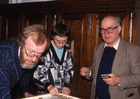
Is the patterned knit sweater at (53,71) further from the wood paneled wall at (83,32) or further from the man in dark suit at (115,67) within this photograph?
the wood paneled wall at (83,32)

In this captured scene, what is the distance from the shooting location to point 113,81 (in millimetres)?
1878

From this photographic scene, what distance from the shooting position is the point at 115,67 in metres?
2.02

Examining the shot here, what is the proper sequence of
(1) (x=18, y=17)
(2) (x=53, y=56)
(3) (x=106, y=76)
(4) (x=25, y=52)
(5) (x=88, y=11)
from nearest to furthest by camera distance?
(4) (x=25, y=52) < (3) (x=106, y=76) < (2) (x=53, y=56) < (5) (x=88, y=11) < (1) (x=18, y=17)

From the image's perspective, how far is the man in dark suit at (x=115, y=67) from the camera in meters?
1.89

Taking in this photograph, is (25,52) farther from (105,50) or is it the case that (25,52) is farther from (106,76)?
(105,50)

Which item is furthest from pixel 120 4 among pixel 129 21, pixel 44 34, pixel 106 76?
pixel 44 34

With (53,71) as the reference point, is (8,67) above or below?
above

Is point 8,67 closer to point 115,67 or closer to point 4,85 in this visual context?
point 4,85

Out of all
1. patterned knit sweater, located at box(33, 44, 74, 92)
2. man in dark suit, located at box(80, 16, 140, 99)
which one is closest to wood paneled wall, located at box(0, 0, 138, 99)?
man in dark suit, located at box(80, 16, 140, 99)

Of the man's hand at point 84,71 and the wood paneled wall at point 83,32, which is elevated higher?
the wood paneled wall at point 83,32

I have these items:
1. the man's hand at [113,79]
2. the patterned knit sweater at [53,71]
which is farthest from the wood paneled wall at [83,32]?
the man's hand at [113,79]

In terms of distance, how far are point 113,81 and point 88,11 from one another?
125 centimetres

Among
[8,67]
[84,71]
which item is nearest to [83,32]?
[84,71]

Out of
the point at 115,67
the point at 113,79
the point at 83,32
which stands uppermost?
the point at 83,32
